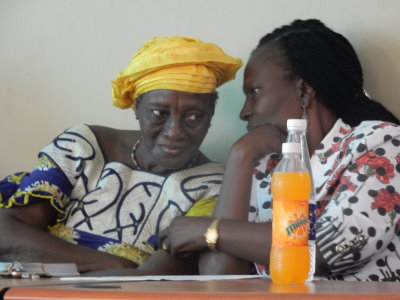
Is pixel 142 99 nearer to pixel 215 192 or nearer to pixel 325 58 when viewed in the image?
pixel 215 192

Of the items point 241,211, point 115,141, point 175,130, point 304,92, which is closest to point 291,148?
point 241,211

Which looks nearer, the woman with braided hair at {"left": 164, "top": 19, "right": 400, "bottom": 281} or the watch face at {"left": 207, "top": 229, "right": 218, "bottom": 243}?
the woman with braided hair at {"left": 164, "top": 19, "right": 400, "bottom": 281}

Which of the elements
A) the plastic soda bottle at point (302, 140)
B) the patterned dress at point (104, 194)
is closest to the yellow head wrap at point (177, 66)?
the patterned dress at point (104, 194)

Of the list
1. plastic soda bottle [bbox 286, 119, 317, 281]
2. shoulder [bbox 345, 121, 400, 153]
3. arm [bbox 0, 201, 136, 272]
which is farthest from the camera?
arm [bbox 0, 201, 136, 272]

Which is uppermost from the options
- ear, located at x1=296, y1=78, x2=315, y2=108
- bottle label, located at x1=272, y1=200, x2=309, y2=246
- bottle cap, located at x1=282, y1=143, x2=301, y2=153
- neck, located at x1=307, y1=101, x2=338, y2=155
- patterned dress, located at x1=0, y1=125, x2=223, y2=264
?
ear, located at x1=296, y1=78, x2=315, y2=108

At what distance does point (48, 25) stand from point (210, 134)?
1022 mm

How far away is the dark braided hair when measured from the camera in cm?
278

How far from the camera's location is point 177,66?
9.96 feet

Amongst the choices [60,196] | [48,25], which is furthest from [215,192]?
[48,25]

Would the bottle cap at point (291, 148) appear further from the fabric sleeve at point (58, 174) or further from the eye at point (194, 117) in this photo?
the fabric sleeve at point (58, 174)

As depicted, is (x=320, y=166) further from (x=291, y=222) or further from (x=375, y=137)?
(x=291, y=222)

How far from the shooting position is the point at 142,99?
3115 millimetres

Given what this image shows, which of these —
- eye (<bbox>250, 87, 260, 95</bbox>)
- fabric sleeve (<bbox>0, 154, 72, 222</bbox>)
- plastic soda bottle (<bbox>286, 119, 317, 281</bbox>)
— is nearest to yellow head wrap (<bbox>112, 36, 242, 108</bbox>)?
eye (<bbox>250, 87, 260, 95</bbox>)

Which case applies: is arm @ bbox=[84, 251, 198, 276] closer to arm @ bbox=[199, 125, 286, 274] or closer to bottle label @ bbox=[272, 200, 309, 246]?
arm @ bbox=[199, 125, 286, 274]
